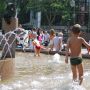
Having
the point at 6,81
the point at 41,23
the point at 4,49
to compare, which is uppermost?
the point at 4,49

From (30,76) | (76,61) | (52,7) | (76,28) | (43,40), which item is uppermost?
(76,28)

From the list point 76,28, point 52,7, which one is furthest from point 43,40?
point 76,28

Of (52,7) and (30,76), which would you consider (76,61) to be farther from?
(52,7)

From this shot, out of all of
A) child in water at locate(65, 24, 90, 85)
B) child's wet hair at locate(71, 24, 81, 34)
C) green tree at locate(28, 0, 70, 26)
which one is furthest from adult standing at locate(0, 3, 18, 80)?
green tree at locate(28, 0, 70, 26)

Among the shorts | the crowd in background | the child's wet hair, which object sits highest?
the child's wet hair

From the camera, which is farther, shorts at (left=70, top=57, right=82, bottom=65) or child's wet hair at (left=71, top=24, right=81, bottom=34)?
shorts at (left=70, top=57, right=82, bottom=65)

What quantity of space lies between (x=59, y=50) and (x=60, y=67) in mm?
5955

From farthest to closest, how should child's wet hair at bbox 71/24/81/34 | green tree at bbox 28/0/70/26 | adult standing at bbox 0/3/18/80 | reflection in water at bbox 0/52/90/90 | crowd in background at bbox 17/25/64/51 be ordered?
green tree at bbox 28/0/70/26
crowd in background at bbox 17/25/64/51
adult standing at bbox 0/3/18/80
reflection in water at bbox 0/52/90/90
child's wet hair at bbox 71/24/81/34

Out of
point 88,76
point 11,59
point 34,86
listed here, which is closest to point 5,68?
point 11,59

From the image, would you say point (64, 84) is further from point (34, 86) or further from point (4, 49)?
point (4, 49)

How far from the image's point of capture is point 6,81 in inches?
431

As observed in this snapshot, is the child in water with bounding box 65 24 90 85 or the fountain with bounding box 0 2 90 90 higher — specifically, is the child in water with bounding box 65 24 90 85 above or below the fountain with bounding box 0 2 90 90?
above

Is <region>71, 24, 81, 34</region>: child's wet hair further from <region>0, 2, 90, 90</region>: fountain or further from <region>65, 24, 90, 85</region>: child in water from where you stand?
<region>0, 2, 90, 90</region>: fountain

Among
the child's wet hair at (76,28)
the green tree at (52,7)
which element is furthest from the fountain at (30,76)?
the green tree at (52,7)
